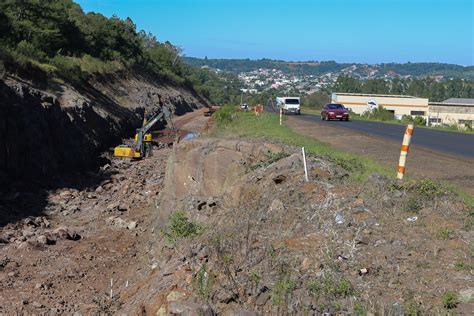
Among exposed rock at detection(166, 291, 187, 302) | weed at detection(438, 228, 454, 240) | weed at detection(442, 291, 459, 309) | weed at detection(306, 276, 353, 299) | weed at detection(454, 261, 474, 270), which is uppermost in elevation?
weed at detection(438, 228, 454, 240)

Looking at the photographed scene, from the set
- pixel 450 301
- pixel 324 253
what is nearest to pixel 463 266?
pixel 450 301

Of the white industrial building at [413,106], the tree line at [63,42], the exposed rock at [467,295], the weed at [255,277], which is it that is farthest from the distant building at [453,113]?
the exposed rock at [467,295]

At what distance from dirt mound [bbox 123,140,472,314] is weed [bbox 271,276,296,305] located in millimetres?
12

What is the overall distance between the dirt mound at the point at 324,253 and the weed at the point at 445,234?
2 centimetres

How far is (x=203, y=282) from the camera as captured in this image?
7.73 m

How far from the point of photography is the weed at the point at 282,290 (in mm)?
6754

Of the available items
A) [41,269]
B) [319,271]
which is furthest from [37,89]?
[319,271]

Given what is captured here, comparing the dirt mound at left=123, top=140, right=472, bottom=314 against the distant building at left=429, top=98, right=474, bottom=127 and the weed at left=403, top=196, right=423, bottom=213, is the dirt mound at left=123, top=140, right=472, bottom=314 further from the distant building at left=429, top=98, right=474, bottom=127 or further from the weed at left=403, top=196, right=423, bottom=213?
the distant building at left=429, top=98, right=474, bottom=127

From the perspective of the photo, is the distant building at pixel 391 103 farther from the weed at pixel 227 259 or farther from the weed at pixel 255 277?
the weed at pixel 255 277

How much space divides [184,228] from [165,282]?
13.7 feet

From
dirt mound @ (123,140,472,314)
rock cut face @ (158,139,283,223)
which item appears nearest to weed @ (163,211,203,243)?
dirt mound @ (123,140,472,314)

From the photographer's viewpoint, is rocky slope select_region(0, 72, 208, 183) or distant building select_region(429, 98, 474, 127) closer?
rocky slope select_region(0, 72, 208, 183)

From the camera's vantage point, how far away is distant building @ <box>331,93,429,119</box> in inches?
3199

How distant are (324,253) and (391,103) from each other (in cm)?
7981
